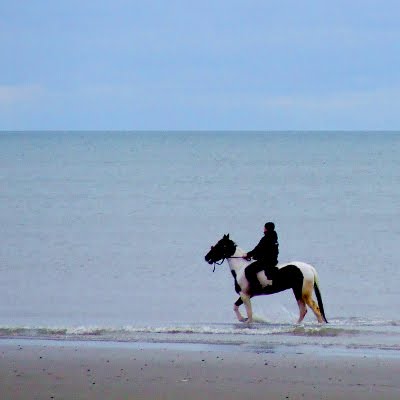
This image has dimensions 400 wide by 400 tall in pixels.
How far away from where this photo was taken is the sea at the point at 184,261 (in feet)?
51.2

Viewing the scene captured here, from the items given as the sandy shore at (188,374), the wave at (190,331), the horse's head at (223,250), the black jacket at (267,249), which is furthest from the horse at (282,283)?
the sandy shore at (188,374)

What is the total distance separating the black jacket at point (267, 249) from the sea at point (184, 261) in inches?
37.5

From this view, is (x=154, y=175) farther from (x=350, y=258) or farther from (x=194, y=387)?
(x=194, y=387)

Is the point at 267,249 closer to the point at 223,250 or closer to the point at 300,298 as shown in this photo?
the point at 223,250

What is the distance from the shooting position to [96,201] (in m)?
48.5

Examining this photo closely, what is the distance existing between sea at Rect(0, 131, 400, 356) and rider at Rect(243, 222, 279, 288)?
73cm

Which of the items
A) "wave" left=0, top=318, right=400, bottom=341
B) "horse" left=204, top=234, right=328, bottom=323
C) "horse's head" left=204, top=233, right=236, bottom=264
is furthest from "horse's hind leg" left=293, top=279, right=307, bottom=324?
"horse's head" left=204, top=233, right=236, bottom=264

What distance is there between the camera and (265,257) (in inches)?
663

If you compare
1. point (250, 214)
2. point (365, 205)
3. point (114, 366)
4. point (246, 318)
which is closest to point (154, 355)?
point (114, 366)

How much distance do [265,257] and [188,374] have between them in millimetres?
5021

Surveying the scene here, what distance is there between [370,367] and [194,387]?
2.04m

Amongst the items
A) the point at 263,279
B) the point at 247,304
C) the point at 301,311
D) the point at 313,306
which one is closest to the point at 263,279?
the point at 263,279

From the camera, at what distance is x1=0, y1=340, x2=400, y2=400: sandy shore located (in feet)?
36.6

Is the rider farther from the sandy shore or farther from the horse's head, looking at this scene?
the sandy shore
